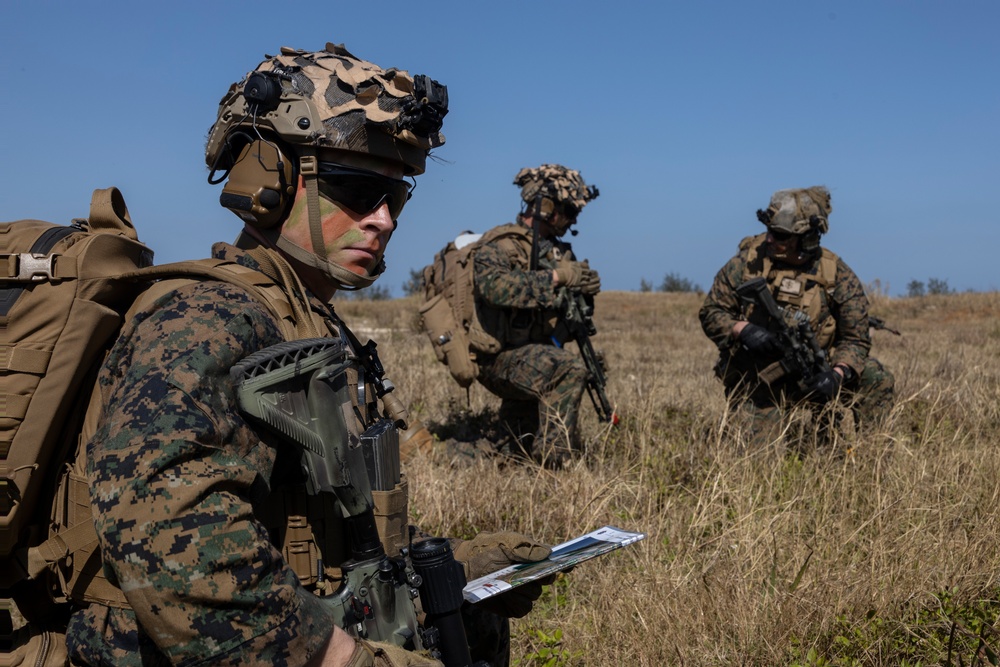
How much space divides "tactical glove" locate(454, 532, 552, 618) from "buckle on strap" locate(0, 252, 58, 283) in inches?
48.4

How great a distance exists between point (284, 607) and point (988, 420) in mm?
5322

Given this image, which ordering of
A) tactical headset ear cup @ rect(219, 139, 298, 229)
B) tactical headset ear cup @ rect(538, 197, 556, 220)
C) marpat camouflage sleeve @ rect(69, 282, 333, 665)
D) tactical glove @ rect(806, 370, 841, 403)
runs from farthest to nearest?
tactical headset ear cup @ rect(538, 197, 556, 220), tactical glove @ rect(806, 370, 841, 403), tactical headset ear cup @ rect(219, 139, 298, 229), marpat camouflage sleeve @ rect(69, 282, 333, 665)

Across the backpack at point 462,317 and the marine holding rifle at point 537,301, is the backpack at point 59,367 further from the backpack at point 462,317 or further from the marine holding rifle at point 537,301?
the backpack at point 462,317

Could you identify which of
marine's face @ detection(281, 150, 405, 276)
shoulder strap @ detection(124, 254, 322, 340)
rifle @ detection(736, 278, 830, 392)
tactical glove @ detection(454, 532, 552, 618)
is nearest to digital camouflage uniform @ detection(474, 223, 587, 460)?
rifle @ detection(736, 278, 830, 392)

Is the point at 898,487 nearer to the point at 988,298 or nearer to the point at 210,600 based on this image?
the point at 210,600

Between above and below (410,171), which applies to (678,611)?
below

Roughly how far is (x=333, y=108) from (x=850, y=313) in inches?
197

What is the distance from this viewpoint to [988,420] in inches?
219

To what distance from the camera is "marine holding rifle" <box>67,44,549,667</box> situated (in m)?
1.43

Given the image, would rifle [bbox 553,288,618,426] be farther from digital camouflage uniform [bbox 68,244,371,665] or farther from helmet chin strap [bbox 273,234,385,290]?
digital camouflage uniform [bbox 68,244,371,665]

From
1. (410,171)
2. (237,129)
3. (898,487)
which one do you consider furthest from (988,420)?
(237,129)

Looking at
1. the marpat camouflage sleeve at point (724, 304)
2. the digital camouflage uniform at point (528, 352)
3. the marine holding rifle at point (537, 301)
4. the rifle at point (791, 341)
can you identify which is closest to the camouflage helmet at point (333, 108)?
the digital camouflage uniform at point (528, 352)

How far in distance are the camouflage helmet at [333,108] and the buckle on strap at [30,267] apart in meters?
0.60

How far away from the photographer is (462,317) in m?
6.55
